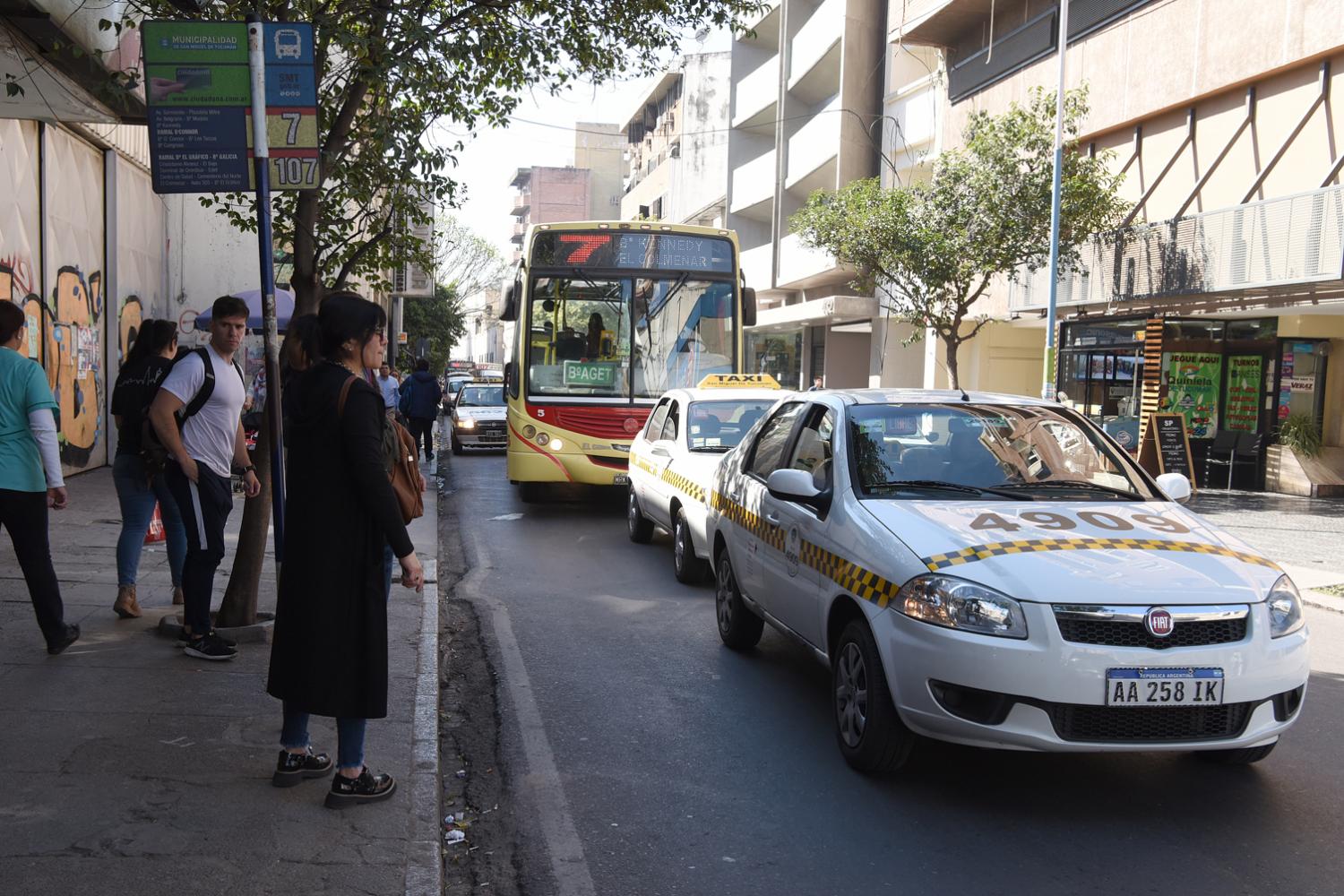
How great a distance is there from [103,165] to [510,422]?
7466mm

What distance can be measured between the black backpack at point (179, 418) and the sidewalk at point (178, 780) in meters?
1.03

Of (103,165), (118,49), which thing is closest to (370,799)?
(118,49)

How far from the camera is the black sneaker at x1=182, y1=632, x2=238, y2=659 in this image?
627 centimetres

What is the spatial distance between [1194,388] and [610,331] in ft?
41.3

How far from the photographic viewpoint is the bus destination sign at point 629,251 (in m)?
13.8

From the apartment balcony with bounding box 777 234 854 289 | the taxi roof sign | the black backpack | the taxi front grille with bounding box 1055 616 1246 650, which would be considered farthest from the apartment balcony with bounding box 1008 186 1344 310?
the black backpack

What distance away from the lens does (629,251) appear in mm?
13875

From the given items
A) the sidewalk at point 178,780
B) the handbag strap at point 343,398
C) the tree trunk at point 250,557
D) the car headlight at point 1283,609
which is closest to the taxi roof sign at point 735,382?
the sidewalk at point 178,780

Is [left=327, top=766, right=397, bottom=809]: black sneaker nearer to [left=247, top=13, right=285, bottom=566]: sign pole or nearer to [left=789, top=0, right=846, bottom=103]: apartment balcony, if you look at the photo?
[left=247, top=13, right=285, bottom=566]: sign pole

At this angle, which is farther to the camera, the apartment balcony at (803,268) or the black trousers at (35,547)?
the apartment balcony at (803,268)

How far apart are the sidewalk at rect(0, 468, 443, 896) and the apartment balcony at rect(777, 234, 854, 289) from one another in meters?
29.0

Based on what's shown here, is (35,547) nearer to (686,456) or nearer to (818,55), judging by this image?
(686,456)

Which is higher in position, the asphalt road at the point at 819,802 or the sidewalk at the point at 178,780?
Result: the sidewalk at the point at 178,780

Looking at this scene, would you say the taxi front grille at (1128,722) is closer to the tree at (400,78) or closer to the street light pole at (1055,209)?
the tree at (400,78)
